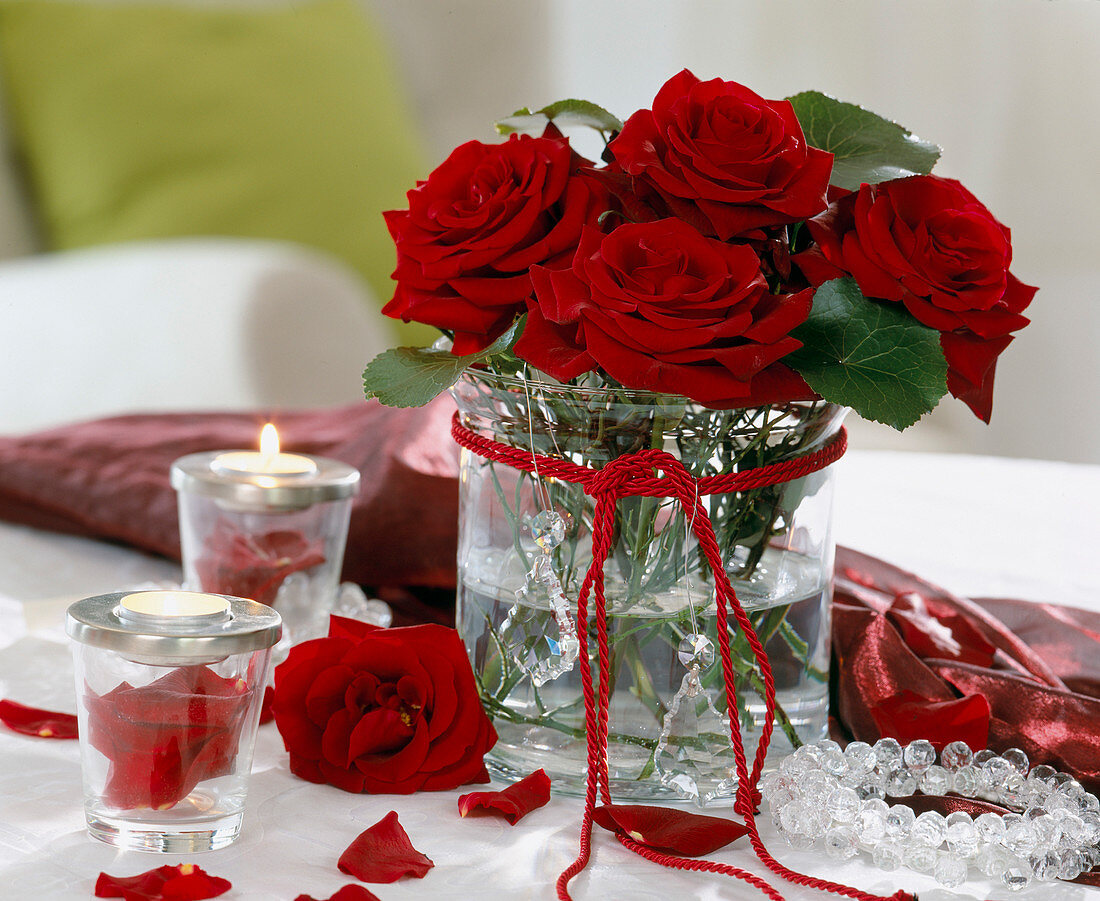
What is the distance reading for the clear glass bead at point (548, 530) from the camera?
487 millimetres

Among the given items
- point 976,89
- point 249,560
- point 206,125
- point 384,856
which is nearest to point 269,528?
point 249,560

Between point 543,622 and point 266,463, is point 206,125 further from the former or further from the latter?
point 543,622

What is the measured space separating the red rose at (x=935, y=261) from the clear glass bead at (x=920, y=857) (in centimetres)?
18

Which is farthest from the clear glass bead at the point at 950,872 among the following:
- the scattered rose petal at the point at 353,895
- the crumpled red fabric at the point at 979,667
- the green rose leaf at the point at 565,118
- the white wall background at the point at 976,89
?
the white wall background at the point at 976,89

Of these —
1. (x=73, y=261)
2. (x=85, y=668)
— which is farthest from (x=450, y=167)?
(x=73, y=261)

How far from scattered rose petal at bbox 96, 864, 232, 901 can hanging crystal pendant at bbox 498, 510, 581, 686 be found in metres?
0.15

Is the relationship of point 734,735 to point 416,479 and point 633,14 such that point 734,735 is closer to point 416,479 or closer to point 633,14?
point 416,479

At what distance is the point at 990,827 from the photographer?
0.46 meters

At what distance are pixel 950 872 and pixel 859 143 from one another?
0.30 meters

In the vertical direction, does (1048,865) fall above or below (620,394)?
below

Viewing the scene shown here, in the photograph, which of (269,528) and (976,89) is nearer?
(269,528)

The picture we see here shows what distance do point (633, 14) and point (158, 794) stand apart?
5.91ft

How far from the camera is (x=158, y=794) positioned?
1.44 feet

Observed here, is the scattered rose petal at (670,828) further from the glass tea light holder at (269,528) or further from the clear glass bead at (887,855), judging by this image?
the glass tea light holder at (269,528)
